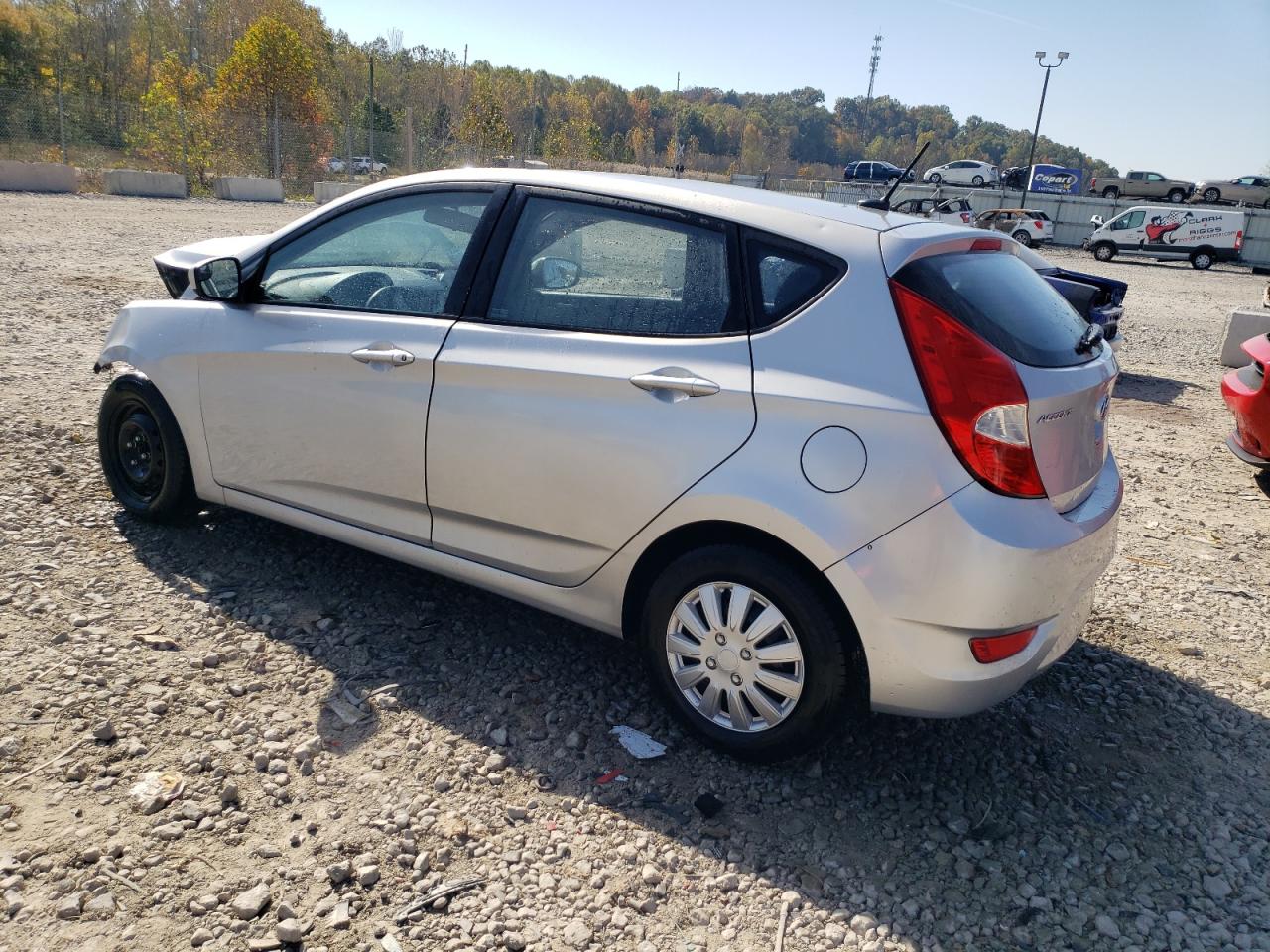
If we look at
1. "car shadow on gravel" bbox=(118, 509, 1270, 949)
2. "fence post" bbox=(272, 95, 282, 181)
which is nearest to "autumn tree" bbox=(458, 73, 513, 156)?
"fence post" bbox=(272, 95, 282, 181)

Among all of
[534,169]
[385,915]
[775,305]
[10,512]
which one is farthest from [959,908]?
[10,512]

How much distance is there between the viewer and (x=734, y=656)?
2893 mm

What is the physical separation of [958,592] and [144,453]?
146 inches

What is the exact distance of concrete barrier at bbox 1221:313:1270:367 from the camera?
1091 centimetres

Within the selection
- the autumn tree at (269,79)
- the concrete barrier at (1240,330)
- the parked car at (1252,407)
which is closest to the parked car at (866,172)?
the autumn tree at (269,79)

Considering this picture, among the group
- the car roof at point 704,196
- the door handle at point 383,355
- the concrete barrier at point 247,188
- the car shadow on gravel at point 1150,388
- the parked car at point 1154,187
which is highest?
the parked car at point 1154,187

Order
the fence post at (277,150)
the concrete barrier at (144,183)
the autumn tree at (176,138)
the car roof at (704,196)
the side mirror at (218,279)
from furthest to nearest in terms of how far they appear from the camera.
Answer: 1. the fence post at (277,150)
2. the autumn tree at (176,138)
3. the concrete barrier at (144,183)
4. the side mirror at (218,279)
5. the car roof at (704,196)

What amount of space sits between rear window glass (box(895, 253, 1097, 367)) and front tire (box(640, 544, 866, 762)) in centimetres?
89

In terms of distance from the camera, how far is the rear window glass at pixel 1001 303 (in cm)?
267

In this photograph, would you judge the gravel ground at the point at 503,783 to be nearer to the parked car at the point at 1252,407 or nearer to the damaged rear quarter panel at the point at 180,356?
the damaged rear quarter panel at the point at 180,356

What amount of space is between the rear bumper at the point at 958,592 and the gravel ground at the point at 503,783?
1.69 feet

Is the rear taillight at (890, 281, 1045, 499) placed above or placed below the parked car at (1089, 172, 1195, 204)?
below

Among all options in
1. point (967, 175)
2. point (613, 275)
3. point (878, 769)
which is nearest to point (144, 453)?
point (613, 275)

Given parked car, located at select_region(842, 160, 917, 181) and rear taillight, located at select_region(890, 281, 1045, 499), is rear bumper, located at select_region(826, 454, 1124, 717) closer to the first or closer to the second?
rear taillight, located at select_region(890, 281, 1045, 499)
